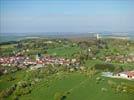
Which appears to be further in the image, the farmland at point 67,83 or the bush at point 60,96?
the farmland at point 67,83

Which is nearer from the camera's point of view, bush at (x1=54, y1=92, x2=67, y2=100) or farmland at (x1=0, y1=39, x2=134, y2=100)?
bush at (x1=54, y1=92, x2=67, y2=100)

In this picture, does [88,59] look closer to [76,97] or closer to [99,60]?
[99,60]

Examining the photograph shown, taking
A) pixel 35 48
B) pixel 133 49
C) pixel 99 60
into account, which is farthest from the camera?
pixel 35 48

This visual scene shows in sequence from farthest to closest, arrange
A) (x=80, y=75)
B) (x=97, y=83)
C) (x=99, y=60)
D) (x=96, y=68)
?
(x=99, y=60) < (x=96, y=68) < (x=80, y=75) < (x=97, y=83)

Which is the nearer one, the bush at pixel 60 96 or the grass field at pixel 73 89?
the bush at pixel 60 96

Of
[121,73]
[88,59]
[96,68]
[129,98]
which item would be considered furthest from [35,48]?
[129,98]

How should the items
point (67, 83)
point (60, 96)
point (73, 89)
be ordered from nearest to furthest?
1. point (60, 96)
2. point (73, 89)
3. point (67, 83)

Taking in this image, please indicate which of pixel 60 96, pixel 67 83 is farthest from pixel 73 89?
pixel 60 96

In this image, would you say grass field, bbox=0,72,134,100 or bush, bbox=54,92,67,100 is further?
grass field, bbox=0,72,134,100

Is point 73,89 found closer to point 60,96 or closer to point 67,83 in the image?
point 67,83

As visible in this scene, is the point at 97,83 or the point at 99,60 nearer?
the point at 97,83
